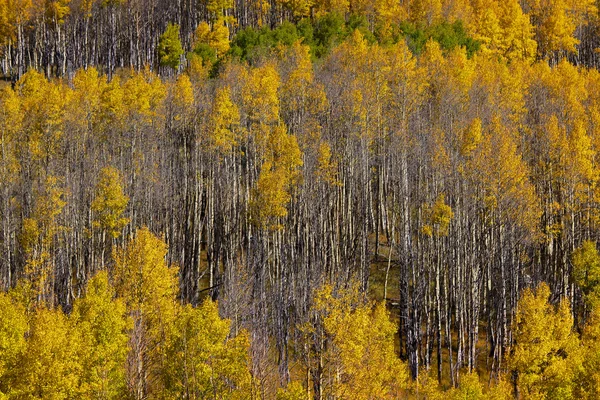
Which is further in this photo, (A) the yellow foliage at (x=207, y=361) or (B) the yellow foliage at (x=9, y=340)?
(B) the yellow foliage at (x=9, y=340)

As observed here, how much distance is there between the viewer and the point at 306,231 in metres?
48.5

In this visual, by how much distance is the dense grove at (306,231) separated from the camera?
3347cm

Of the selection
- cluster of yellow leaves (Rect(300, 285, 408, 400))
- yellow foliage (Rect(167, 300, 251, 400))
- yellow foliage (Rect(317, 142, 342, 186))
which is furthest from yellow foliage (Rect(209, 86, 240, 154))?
yellow foliage (Rect(167, 300, 251, 400))

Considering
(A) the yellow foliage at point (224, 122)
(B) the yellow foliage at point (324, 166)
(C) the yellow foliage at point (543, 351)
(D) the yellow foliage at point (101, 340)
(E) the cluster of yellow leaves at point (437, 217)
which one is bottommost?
(C) the yellow foliage at point (543, 351)

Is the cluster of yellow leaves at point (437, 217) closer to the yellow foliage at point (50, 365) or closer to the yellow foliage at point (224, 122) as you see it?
the yellow foliage at point (224, 122)

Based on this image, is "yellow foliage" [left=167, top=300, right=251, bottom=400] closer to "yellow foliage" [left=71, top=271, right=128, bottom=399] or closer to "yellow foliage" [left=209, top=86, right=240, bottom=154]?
"yellow foliage" [left=71, top=271, right=128, bottom=399]

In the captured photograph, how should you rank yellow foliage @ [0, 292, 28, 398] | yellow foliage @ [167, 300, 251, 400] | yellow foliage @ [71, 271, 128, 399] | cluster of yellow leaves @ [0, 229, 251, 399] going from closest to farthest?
yellow foliage @ [167, 300, 251, 400], cluster of yellow leaves @ [0, 229, 251, 399], yellow foliage @ [71, 271, 128, 399], yellow foliage @ [0, 292, 28, 398]

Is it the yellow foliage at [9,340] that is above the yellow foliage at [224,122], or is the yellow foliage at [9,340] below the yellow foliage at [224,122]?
below

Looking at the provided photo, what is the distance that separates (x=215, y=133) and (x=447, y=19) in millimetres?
44837

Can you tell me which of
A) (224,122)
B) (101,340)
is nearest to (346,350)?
(101,340)

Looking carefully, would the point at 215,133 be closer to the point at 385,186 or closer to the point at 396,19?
the point at 385,186

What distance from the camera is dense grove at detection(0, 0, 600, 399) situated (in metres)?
33.5

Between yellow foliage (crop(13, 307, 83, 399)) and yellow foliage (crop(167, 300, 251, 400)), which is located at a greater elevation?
yellow foliage (crop(167, 300, 251, 400))

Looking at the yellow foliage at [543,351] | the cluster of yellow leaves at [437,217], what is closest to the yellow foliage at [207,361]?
the yellow foliage at [543,351]
